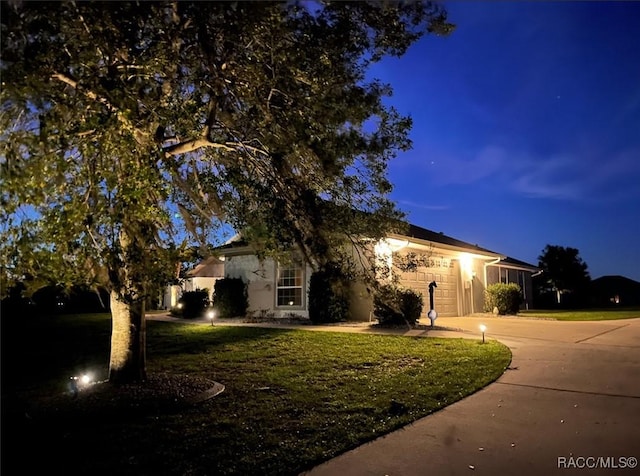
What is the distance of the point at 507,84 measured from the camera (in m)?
15.7

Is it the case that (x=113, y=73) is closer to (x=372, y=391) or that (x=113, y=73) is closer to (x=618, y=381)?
(x=372, y=391)

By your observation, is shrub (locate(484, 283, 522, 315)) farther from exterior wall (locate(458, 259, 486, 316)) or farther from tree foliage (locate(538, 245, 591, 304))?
tree foliage (locate(538, 245, 591, 304))

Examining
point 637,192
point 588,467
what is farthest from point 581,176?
point 588,467

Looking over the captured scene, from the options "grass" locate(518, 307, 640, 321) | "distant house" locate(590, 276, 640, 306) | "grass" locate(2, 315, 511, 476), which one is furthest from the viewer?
"distant house" locate(590, 276, 640, 306)

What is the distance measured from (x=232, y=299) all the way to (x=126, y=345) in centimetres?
1086

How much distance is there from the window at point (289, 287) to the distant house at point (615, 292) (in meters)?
34.5

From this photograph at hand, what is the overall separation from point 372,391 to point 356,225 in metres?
2.57

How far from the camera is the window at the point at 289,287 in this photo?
54.5 feet

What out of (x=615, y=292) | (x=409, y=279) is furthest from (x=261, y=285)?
(x=615, y=292)

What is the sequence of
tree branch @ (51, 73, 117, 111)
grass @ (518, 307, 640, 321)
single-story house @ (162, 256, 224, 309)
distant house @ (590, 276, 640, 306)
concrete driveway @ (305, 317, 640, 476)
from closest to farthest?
concrete driveway @ (305, 317, 640, 476)
tree branch @ (51, 73, 117, 111)
grass @ (518, 307, 640, 321)
single-story house @ (162, 256, 224, 309)
distant house @ (590, 276, 640, 306)

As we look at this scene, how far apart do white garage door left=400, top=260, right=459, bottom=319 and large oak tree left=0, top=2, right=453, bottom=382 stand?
9.77 metres

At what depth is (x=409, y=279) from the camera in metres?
16.8

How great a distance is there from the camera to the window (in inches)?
654

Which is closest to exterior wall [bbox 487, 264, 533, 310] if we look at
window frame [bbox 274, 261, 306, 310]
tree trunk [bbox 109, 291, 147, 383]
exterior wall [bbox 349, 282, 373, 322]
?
exterior wall [bbox 349, 282, 373, 322]
